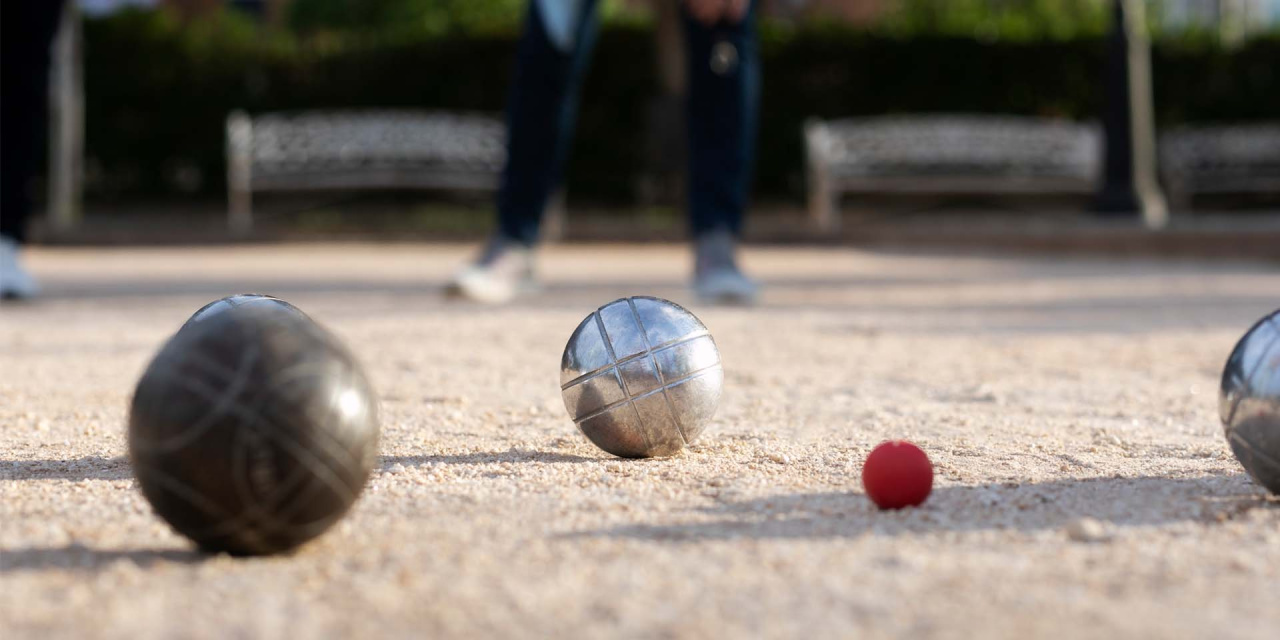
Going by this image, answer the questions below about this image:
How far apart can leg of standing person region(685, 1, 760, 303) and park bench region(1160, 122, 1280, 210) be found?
841 cm

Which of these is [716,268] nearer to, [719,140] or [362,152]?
[719,140]

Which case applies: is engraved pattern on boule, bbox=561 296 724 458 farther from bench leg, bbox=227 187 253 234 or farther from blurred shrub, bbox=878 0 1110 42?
blurred shrub, bbox=878 0 1110 42

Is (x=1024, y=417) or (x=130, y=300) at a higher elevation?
(x=1024, y=417)

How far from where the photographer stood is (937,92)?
14297 mm

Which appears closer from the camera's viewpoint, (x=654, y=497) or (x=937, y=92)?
(x=654, y=497)

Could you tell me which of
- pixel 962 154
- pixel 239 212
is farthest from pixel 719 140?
pixel 239 212

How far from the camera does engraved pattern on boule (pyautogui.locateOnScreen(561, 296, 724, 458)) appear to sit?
280 cm

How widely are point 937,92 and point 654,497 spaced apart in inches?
492

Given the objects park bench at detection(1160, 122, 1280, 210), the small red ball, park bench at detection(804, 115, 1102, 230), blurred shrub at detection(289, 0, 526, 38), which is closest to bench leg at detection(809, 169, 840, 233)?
park bench at detection(804, 115, 1102, 230)

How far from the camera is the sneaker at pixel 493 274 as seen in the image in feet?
20.4

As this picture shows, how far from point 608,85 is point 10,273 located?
8602 millimetres

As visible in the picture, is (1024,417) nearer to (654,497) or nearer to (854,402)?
(854,402)

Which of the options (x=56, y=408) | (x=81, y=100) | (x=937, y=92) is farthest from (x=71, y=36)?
(x=56, y=408)

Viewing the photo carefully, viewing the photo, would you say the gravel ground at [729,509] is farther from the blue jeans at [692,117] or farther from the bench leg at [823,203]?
the bench leg at [823,203]
